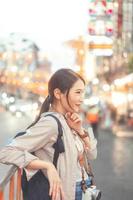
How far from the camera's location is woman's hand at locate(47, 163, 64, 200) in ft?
13.7

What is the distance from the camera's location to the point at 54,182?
4.18 metres

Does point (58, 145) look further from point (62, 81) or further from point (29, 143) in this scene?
point (62, 81)

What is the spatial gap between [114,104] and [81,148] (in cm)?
4389

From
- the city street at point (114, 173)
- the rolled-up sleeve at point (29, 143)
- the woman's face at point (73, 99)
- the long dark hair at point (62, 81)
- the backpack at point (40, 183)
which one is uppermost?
the long dark hair at point (62, 81)

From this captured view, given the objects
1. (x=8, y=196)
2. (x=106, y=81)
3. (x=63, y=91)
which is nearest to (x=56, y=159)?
(x=63, y=91)

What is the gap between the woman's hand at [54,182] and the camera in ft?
13.7

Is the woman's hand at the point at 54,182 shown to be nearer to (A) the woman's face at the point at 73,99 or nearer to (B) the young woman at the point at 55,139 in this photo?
(B) the young woman at the point at 55,139

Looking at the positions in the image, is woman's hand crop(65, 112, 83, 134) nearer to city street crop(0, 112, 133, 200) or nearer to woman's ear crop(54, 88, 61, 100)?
woman's ear crop(54, 88, 61, 100)

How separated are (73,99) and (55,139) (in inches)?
11.6

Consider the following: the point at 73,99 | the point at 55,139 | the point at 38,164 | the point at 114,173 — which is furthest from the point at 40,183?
the point at 114,173

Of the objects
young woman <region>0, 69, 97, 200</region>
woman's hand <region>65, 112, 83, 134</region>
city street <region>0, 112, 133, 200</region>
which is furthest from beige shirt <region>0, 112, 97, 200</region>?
city street <region>0, 112, 133, 200</region>

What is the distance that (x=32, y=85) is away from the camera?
111 metres

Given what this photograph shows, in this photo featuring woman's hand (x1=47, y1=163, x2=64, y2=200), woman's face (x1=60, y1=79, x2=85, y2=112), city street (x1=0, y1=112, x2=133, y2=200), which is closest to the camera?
woman's hand (x1=47, y1=163, x2=64, y2=200)

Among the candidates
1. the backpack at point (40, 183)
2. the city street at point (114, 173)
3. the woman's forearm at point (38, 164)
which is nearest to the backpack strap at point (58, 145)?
the backpack at point (40, 183)
